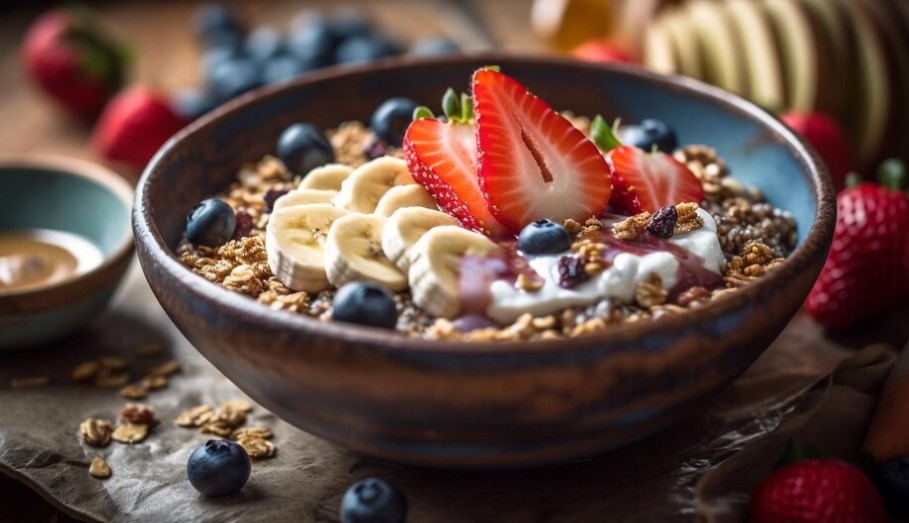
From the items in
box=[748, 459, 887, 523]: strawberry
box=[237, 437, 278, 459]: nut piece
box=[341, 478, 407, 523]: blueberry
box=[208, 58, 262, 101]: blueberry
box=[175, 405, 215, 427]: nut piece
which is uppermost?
box=[748, 459, 887, 523]: strawberry

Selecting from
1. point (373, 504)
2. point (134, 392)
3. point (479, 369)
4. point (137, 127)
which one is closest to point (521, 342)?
point (479, 369)

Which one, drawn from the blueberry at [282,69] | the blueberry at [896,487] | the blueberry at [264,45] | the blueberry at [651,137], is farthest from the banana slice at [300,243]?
the blueberry at [264,45]

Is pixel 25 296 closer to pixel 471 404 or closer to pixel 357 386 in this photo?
pixel 357 386

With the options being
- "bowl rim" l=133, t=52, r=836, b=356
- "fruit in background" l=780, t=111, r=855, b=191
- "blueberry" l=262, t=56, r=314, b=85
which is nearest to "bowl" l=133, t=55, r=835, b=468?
"bowl rim" l=133, t=52, r=836, b=356

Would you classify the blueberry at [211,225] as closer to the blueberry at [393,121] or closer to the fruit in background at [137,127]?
the blueberry at [393,121]

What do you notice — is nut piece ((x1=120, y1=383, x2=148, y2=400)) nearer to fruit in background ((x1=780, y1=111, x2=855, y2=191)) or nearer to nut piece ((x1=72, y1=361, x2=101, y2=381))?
nut piece ((x1=72, y1=361, x2=101, y2=381))

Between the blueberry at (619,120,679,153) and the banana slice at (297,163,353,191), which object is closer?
the banana slice at (297,163,353,191)
